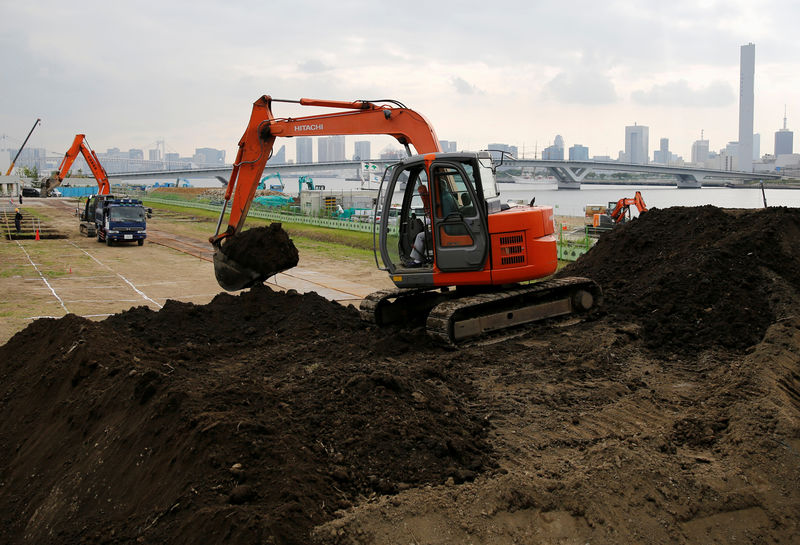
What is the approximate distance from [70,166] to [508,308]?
1436 inches

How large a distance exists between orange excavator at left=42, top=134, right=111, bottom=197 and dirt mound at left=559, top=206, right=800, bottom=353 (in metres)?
31.9

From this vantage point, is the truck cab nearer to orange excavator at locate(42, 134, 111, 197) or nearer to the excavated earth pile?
orange excavator at locate(42, 134, 111, 197)

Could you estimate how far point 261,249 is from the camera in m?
13.1

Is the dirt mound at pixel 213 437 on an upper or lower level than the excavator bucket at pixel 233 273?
lower

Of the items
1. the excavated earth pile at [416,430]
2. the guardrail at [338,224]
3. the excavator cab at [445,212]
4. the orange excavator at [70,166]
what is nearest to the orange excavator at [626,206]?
the guardrail at [338,224]

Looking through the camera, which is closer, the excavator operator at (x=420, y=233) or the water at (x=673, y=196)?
the excavator operator at (x=420, y=233)

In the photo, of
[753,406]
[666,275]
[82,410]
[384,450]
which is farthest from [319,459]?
[666,275]

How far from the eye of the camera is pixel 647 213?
1558 cm

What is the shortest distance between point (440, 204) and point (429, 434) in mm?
4887

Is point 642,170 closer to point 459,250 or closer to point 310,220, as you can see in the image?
point 310,220

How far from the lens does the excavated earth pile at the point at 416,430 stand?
17.2 feet

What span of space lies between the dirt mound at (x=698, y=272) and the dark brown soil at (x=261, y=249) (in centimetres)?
620

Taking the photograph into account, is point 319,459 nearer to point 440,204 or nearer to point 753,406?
point 753,406

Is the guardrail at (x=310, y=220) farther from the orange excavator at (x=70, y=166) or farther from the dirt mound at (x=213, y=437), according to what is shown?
the dirt mound at (x=213, y=437)
